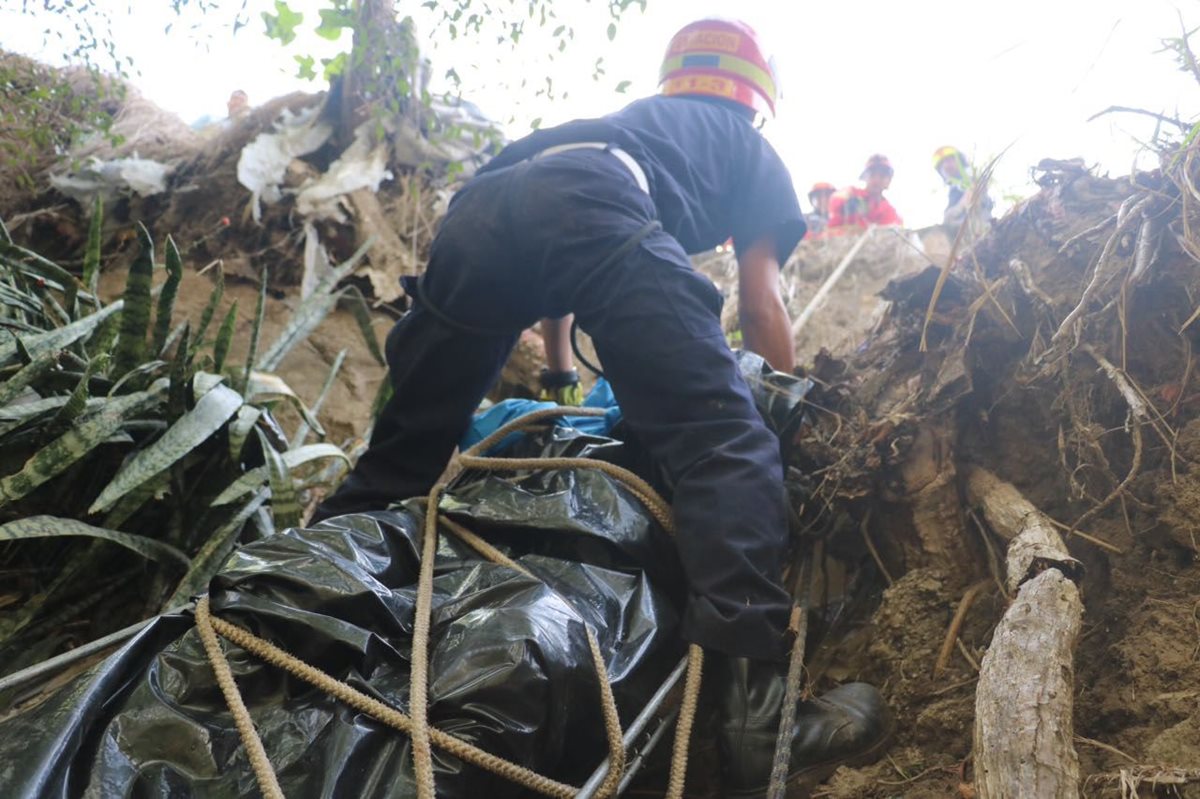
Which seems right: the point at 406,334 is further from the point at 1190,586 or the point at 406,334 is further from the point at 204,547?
the point at 1190,586

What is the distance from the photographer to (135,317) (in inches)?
76.5

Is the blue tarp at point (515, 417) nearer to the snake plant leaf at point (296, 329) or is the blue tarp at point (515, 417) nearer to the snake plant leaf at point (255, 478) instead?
the snake plant leaf at point (255, 478)

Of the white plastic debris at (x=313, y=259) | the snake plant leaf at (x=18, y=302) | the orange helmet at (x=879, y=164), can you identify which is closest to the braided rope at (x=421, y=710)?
the snake plant leaf at (x=18, y=302)

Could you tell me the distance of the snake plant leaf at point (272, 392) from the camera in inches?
88.0

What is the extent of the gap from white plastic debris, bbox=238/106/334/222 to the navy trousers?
240cm

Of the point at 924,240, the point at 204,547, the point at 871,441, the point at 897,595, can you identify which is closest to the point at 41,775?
the point at 204,547

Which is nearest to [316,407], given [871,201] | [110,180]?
[110,180]

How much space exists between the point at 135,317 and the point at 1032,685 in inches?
87.5

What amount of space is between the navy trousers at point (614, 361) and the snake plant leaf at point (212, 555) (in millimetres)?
261

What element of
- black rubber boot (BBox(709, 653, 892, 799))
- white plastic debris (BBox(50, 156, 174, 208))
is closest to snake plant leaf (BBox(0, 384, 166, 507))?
black rubber boot (BBox(709, 653, 892, 799))

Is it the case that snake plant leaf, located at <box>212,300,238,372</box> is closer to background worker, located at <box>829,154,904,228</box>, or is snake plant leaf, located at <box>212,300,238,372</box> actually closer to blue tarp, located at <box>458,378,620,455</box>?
blue tarp, located at <box>458,378,620,455</box>

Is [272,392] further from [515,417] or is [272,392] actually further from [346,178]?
[346,178]

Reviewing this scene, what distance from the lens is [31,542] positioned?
1630 mm

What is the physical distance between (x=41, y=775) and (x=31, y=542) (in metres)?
1.12
